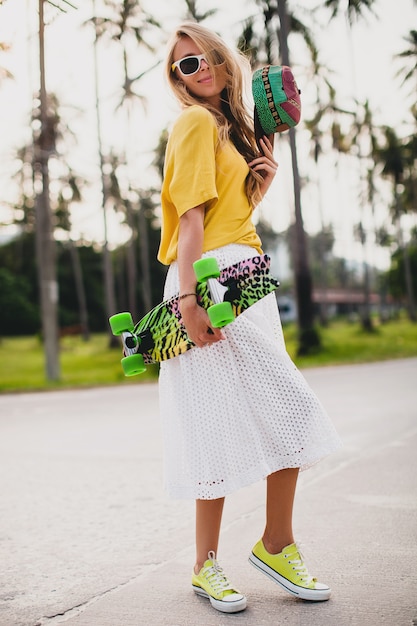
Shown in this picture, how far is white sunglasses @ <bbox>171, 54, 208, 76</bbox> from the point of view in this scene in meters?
2.91

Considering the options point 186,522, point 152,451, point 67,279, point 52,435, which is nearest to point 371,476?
point 186,522

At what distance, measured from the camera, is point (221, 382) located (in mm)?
2787

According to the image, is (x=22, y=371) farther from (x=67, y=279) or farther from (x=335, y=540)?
(x=67, y=279)

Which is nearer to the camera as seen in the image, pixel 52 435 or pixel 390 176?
pixel 52 435

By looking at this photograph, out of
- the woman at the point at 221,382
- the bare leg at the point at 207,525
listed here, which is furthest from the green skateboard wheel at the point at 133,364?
the bare leg at the point at 207,525

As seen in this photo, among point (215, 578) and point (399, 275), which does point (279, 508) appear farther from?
point (399, 275)

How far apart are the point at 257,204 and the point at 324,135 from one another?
150ft

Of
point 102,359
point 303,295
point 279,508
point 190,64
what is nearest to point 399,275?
point 102,359

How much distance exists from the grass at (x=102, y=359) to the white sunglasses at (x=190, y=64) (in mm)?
15448

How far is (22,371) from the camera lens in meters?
31.1

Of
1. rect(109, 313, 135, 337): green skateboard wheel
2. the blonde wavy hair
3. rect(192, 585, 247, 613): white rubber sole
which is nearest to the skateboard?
rect(109, 313, 135, 337): green skateboard wheel

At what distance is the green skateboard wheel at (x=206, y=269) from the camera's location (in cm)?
261

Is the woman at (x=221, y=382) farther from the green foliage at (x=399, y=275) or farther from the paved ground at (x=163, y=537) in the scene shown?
the green foliage at (x=399, y=275)

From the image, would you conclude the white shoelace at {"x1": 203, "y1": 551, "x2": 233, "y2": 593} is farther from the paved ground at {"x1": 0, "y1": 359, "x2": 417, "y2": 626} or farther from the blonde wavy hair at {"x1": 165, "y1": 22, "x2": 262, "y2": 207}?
the blonde wavy hair at {"x1": 165, "y1": 22, "x2": 262, "y2": 207}
